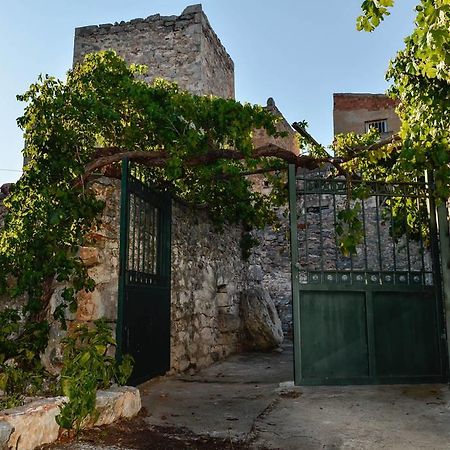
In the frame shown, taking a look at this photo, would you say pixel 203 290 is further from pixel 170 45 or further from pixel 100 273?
pixel 170 45

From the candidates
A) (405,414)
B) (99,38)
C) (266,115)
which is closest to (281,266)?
(266,115)

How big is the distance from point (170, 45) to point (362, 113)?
910 centimetres

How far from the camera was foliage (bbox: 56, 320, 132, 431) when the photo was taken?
3.05 m

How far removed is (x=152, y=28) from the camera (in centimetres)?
1288

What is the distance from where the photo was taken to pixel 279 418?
366 centimetres

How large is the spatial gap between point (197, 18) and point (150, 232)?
9.02m

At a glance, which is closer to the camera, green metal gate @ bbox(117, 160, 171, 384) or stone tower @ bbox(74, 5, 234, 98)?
green metal gate @ bbox(117, 160, 171, 384)

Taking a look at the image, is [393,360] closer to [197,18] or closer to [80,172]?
[80,172]

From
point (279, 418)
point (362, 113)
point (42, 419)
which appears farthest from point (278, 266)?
point (362, 113)

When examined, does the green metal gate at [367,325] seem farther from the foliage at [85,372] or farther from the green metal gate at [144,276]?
the foliage at [85,372]

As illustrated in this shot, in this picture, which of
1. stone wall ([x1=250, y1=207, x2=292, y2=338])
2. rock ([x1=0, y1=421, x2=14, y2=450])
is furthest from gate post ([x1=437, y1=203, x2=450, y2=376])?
stone wall ([x1=250, y1=207, x2=292, y2=338])

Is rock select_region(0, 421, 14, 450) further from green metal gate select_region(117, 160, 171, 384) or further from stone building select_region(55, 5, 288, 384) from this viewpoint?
stone building select_region(55, 5, 288, 384)

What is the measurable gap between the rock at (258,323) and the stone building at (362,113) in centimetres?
1177

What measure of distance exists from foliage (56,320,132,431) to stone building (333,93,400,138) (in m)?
15.8
